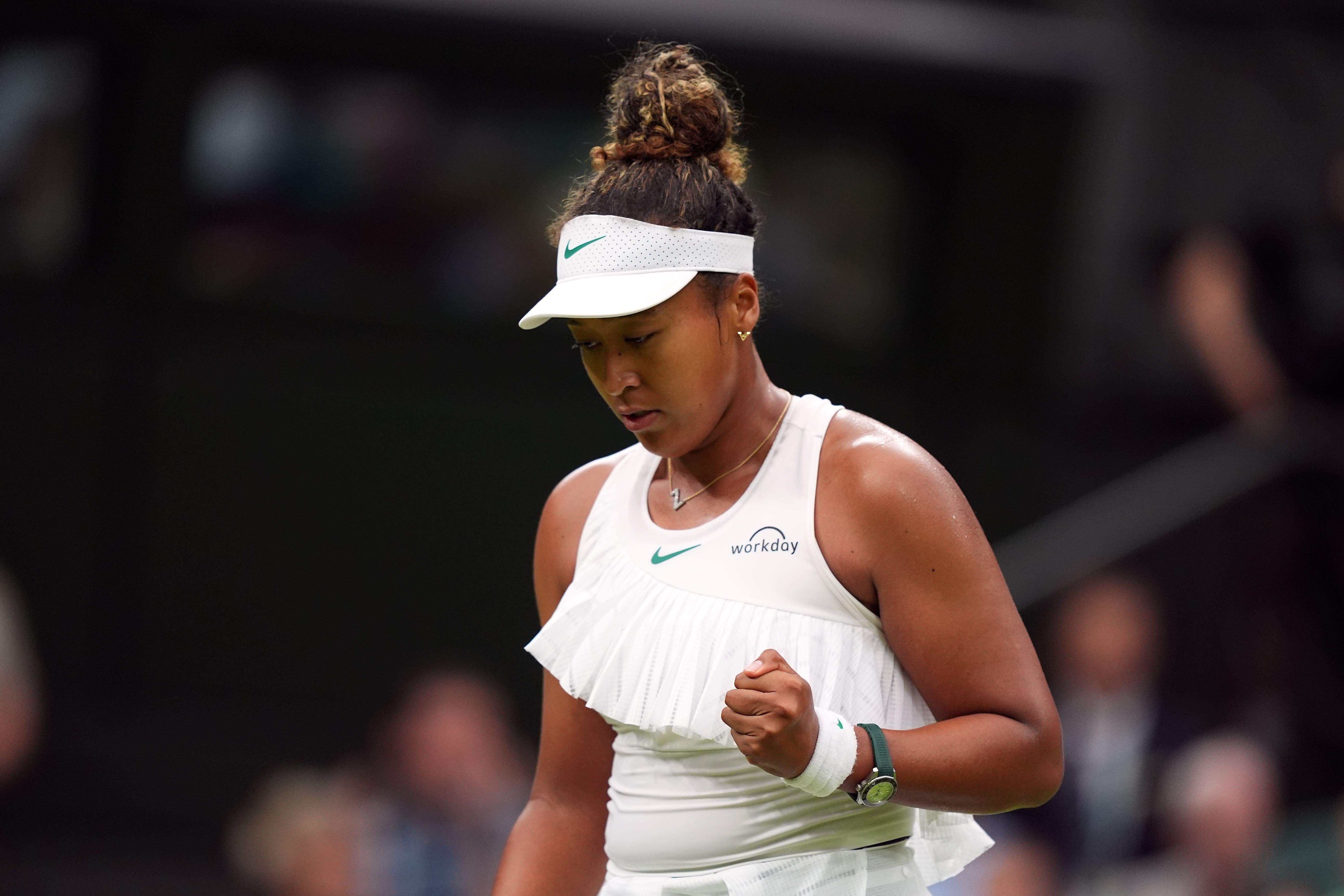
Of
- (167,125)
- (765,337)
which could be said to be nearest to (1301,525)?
(765,337)

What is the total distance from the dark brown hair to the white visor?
0.02m

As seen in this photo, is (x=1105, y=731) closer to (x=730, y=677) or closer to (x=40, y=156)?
(x=730, y=677)

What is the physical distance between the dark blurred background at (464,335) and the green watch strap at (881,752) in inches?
165

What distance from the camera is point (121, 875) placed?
19.0 ft

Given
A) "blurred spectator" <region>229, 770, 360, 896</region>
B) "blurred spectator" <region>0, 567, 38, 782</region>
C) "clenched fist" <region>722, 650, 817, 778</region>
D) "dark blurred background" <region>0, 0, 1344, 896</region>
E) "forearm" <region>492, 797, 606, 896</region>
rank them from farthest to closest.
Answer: "dark blurred background" <region>0, 0, 1344, 896</region>
"blurred spectator" <region>229, 770, 360, 896</region>
"blurred spectator" <region>0, 567, 38, 782</region>
"forearm" <region>492, 797, 606, 896</region>
"clenched fist" <region>722, 650, 817, 778</region>

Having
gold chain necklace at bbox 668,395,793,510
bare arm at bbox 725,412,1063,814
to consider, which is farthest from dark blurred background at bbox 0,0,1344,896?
bare arm at bbox 725,412,1063,814

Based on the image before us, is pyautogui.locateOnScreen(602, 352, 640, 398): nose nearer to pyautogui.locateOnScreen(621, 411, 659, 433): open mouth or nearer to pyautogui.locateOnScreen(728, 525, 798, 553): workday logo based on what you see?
pyautogui.locateOnScreen(621, 411, 659, 433): open mouth

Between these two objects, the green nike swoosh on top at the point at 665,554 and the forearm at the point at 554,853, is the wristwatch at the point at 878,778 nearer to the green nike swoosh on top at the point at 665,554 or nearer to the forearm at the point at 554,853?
the green nike swoosh on top at the point at 665,554

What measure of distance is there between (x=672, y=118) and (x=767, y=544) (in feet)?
1.75

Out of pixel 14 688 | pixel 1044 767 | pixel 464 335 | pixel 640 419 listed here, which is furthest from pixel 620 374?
pixel 464 335

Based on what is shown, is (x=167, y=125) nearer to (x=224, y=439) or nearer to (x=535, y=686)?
(x=224, y=439)

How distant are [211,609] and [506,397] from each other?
1.38 m

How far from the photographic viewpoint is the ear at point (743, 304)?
79.7 inches

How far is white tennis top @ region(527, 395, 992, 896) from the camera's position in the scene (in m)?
1.92
